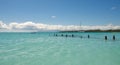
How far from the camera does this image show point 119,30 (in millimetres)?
138500

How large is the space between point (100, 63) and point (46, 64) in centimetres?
432

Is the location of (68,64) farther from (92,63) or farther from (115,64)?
(115,64)

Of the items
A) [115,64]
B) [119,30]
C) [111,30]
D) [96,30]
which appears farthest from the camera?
[96,30]

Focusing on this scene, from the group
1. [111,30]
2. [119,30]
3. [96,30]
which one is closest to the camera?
[119,30]

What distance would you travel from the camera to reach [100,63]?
43.3ft

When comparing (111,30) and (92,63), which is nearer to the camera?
(92,63)

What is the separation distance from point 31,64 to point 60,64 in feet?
7.63

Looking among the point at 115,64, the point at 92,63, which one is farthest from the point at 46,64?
the point at 115,64

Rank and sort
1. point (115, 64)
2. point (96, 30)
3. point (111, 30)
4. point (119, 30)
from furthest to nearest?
point (96, 30), point (111, 30), point (119, 30), point (115, 64)

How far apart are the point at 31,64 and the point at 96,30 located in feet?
523

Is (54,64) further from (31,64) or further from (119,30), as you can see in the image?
(119,30)

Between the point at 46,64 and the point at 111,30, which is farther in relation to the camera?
the point at 111,30

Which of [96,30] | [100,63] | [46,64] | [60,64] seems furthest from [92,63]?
[96,30]

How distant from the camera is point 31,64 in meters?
13.2
